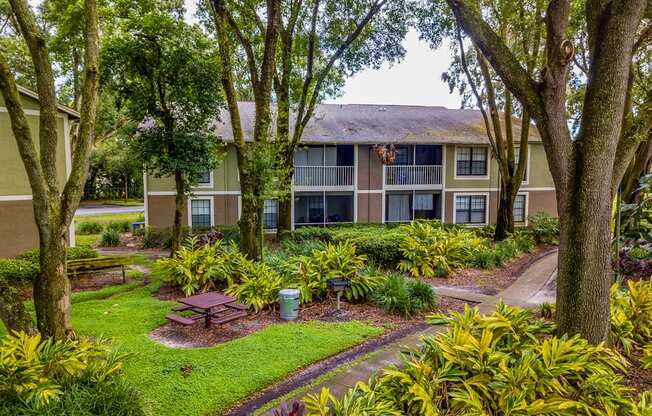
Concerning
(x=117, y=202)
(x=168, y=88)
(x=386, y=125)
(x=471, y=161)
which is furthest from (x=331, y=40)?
(x=117, y=202)

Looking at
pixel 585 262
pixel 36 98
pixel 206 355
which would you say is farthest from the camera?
pixel 36 98

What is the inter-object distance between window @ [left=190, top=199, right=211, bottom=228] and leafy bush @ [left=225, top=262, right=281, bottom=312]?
36.2ft

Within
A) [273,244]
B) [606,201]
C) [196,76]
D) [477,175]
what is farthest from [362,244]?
[477,175]

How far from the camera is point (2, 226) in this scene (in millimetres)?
12031

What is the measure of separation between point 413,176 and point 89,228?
Result: 18.6 metres

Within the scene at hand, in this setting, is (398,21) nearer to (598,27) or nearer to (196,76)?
(196,76)

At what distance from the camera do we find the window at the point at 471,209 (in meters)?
23.8

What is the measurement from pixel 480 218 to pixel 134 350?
2137 cm

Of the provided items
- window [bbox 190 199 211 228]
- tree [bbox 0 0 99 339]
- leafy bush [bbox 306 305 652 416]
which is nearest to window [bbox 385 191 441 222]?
window [bbox 190 199 211 228]

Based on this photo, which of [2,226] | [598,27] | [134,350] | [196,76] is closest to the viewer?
[598,27]

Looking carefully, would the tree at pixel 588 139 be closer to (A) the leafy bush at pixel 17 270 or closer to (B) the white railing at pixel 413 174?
(A) the leafy bush at pixel 17 270

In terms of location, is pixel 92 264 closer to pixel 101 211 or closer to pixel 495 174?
pixel 495 174

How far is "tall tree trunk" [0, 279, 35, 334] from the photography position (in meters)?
5.15

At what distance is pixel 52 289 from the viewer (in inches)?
217
